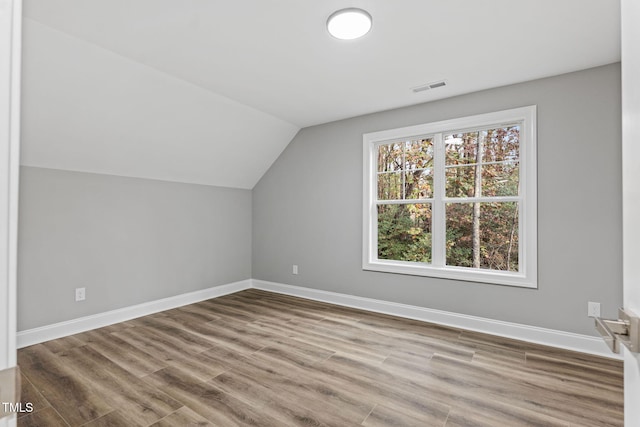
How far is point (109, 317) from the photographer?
3.36 meters

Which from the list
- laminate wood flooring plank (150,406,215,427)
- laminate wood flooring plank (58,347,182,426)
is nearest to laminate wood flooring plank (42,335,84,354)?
laminate wood flooring plank (58,347,182,426)

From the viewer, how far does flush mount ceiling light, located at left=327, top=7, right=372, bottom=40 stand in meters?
2.04

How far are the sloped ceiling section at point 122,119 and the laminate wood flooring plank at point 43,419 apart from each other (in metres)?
2.18

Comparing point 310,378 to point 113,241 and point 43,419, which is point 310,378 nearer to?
point 43,419

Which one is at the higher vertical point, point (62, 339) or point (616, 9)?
point (616, 9)

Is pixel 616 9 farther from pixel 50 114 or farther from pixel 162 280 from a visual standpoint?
pixel 162 280

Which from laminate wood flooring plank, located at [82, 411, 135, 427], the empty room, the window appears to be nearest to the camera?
laminate wood flooring plank, located at [82, 411, 135, 427]

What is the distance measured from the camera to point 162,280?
390cm

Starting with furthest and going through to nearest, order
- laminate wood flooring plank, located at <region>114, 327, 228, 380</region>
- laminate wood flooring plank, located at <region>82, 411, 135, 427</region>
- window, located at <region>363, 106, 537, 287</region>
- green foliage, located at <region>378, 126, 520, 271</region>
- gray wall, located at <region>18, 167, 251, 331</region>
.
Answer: green foliage, located at <region>378, 126, 520, 271</region> → window, located at <region>363, 106, 537, 287</region> → gray wall, located at <region>18, 167, 251, 331</region> → laminate wood flooring plank, located at <region>114, 327, 228, 380</region> → laminate wood flooring plank, located at <region>82, 411, 135, 427</region>

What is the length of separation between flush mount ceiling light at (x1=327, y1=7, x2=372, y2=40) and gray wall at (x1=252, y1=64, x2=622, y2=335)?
5.42 ft

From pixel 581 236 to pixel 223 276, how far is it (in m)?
4.28

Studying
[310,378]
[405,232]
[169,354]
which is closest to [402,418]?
[310,378]

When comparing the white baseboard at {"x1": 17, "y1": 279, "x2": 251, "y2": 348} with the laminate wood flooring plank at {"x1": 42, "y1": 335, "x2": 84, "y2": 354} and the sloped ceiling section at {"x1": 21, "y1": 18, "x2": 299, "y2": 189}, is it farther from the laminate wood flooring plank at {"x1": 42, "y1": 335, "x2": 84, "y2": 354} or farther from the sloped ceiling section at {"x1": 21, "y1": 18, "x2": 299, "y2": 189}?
the sloped ceiling section at {"x1": 21, "y1": 18, "x2": 299, "y2": 189}

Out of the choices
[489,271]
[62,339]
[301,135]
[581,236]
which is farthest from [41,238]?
[581,236]
